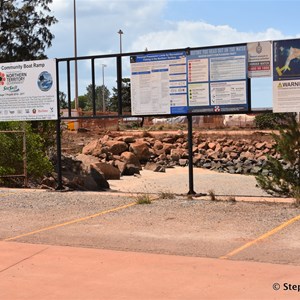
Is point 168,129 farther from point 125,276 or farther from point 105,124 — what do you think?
point 125,276

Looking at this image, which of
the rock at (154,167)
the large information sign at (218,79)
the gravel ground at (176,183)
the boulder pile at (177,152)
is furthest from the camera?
the rock at (154,167)

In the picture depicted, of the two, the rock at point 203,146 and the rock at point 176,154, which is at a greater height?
the rock at point 203,146

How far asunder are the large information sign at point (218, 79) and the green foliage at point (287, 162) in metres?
1.12

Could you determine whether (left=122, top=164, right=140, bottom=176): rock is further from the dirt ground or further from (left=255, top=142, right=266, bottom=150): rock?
(left=255, top=142, right=266, bottom=150): rock

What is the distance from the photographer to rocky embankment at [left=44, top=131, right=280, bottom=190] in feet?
75.8

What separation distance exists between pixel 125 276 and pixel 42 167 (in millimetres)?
12642

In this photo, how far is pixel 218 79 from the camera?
40.2 ft

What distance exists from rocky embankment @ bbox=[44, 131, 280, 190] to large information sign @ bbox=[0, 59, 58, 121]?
5423mm

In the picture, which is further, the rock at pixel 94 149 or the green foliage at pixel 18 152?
the rock at pixel 94 149

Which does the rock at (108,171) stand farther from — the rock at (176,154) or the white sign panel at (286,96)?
the white sign panel at (286,96)

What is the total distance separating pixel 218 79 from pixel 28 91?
16.4 feet

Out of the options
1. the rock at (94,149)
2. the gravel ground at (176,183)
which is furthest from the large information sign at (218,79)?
the rock at (94,149)

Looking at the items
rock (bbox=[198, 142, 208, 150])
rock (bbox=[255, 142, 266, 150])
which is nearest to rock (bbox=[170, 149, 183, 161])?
rock (bbox=[198, 142, 208, 150])

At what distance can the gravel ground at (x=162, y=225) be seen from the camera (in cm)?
773
